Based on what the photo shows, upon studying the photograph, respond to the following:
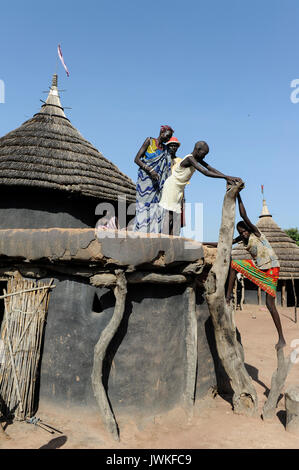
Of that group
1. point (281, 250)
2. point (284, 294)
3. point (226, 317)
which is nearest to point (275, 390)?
point (226, 317)

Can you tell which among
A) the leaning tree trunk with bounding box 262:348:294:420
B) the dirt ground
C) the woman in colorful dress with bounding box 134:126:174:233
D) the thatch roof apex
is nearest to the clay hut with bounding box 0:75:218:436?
the dirt ground

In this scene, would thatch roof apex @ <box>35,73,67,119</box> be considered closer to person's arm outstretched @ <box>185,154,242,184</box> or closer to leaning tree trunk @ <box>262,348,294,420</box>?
person's arm outstretched @ <box>185,154,242,184</box>

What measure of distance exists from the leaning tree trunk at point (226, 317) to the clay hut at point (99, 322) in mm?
236

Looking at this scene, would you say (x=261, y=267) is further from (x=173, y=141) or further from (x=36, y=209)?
(x=36, y=209)

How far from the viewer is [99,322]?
12.3ft

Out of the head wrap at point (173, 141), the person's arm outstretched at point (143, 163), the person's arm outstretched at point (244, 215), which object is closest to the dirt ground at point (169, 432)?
the person's arm outstretched at point (244, 215)

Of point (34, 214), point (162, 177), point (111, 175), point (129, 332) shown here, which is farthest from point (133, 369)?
point (111, 175)

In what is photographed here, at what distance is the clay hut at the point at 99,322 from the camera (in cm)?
359

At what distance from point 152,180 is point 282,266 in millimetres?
12215

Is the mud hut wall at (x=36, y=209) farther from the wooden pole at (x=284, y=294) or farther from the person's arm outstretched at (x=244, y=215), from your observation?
the wooden pole at (x=284, y=294)

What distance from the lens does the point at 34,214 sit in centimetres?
748

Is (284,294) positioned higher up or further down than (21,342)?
further down

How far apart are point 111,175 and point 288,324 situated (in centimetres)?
738
